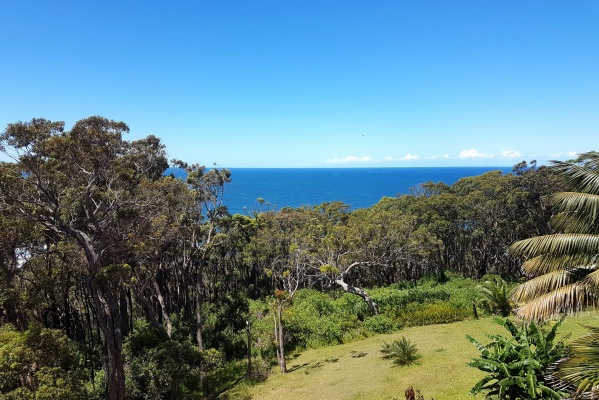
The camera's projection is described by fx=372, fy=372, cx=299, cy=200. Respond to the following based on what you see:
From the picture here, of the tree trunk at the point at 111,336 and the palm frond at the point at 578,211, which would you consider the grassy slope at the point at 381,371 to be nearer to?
the tree trunk at the point at 111,336

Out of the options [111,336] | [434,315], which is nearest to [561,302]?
[111,336]

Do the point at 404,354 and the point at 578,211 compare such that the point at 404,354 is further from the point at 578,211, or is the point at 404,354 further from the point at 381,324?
the point at 578,211

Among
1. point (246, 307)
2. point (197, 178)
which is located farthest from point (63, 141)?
point (246, 307)

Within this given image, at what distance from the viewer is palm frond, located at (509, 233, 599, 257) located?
6855 mm

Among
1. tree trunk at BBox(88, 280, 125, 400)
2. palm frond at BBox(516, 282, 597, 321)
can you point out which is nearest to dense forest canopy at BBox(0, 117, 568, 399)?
tree trunk at BBox(88, 280, 125, 400)

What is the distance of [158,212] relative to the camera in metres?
13.1

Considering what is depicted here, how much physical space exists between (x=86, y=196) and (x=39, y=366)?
426 cm

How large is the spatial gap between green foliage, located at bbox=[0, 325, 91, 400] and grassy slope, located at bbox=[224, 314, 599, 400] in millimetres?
5755

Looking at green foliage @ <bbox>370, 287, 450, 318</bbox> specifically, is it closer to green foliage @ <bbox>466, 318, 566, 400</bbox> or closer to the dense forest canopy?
the dense forest canopy

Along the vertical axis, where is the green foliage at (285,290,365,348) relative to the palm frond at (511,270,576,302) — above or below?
below

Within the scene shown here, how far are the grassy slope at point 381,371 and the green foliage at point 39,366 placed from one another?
18.9ft

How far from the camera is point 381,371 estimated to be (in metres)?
12.0

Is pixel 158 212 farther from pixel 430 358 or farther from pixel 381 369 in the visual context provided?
pixel 430 358

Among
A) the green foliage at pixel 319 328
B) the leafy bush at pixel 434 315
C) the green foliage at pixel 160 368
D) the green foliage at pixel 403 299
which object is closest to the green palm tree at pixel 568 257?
the green foliage at pixel 160 368
